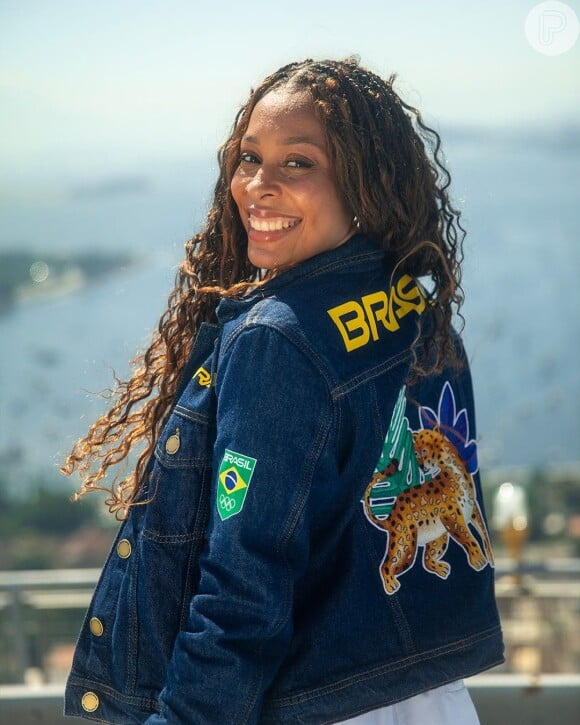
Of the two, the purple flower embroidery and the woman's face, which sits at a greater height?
the woman's face

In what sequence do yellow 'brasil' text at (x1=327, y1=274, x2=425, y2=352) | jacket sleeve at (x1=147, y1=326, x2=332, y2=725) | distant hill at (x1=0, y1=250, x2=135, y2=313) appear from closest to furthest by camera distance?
jacket sleeve at (x1=147, y1=326, x2=332, y2=725) < yellow 'brasil' text at (x1=327, y1=274, x2=425, y2=352) < distant hill at (x1=0, y1=250, x2=135, y2=313)

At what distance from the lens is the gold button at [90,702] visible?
153cm

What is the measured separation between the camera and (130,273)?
8.55 meters

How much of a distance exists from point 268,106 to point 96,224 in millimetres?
7588

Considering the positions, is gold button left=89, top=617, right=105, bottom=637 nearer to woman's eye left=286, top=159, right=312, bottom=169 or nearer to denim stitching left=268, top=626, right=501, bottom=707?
denim stitching left=268, top=626, right=501, bottom=707

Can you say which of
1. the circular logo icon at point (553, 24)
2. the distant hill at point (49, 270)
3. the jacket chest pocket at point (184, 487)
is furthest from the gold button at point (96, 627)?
the distant hill at point (49, 270)

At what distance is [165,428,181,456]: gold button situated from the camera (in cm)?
147

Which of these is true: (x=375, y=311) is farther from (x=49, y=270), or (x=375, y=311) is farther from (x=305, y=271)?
(x=49, y=270)

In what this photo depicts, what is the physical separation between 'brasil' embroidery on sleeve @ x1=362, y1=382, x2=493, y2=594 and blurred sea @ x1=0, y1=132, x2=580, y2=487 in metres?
6.42

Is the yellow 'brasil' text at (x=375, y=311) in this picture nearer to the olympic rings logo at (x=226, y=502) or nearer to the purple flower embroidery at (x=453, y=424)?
the purple flower embroidery at (x=453, y=424)

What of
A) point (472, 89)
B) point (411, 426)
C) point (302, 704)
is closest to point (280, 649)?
point (302, 704)

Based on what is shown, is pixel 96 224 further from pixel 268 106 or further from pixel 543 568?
pixel 268 106

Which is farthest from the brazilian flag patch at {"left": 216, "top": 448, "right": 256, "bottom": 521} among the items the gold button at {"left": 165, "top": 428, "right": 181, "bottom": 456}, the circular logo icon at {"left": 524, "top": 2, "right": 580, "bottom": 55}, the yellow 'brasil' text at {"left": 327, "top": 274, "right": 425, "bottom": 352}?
the circular logo icon at {"left": 524, "top": 2, "right": 580, "bottom": 55}

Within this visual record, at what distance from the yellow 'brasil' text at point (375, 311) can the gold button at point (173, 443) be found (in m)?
0.27
